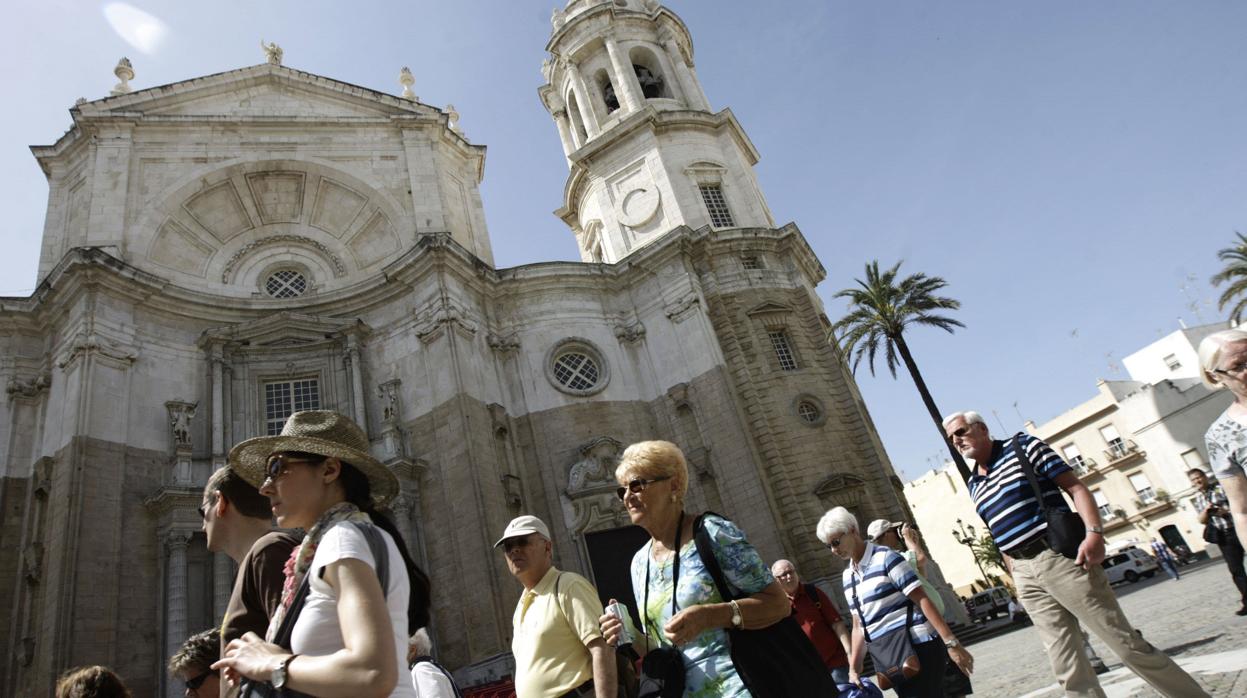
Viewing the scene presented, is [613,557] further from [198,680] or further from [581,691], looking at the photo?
[581,691]

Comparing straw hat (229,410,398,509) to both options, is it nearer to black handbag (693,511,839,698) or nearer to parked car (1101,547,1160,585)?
black handbag (693,511,839,698)

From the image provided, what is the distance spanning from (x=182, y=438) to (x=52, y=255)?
7.60 metres

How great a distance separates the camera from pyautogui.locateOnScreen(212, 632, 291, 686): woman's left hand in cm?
210

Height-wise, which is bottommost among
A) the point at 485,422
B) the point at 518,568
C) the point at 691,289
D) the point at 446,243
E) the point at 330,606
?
the point at 330,606

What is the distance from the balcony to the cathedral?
2958 centimetres

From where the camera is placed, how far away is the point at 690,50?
31.7m

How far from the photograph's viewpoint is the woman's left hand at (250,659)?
2.10 m

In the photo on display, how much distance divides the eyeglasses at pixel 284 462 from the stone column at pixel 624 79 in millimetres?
26167

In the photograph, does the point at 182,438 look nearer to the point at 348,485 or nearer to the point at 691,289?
the point at 691,289

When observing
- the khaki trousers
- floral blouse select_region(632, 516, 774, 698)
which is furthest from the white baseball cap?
the khaki trousers

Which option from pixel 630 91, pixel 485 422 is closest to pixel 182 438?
pixel 485 422

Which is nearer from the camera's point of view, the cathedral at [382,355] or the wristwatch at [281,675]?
the wristwatch at [281,675]

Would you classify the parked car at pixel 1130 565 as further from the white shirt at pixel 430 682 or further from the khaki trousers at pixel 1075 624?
the white shirt at pixel 430 682

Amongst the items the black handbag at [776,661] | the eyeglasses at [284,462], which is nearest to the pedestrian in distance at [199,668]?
the eyeglasses at [284,462]
